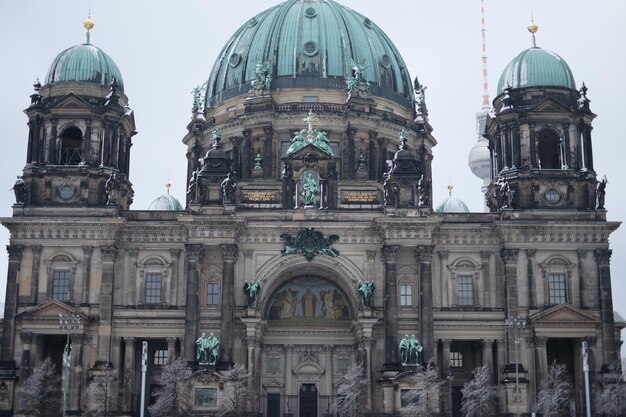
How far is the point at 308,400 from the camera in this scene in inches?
2849

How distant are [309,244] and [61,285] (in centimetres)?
1618

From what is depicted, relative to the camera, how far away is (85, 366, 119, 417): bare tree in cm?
6438

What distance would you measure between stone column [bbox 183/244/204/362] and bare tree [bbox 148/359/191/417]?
1.93 metres

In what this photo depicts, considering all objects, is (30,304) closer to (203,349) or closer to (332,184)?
(203,349)

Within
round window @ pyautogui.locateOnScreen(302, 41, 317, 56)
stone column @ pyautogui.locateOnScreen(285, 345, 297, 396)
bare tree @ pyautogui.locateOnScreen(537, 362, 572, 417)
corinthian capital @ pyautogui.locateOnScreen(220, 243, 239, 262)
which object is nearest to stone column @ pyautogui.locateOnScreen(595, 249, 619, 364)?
bare tree @ pyautogui.locateOnScreen(537, 362, 572, 417)

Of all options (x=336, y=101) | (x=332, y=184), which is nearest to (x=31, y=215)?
(x=332, y=184)

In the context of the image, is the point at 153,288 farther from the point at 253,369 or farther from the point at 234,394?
the point at 234,394

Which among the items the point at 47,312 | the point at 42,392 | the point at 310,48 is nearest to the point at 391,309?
the point at 47,312

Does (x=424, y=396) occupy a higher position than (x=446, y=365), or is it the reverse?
(x=446, y=365)

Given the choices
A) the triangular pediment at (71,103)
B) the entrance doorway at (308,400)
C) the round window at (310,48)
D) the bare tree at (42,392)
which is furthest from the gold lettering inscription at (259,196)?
the bare tree at (42,392)

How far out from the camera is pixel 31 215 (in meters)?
69.8

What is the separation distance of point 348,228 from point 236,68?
827 inches

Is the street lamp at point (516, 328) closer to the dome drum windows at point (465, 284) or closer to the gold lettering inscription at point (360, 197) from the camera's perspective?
the dome drum windows at point (465, 284)

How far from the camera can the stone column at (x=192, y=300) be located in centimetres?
6769
